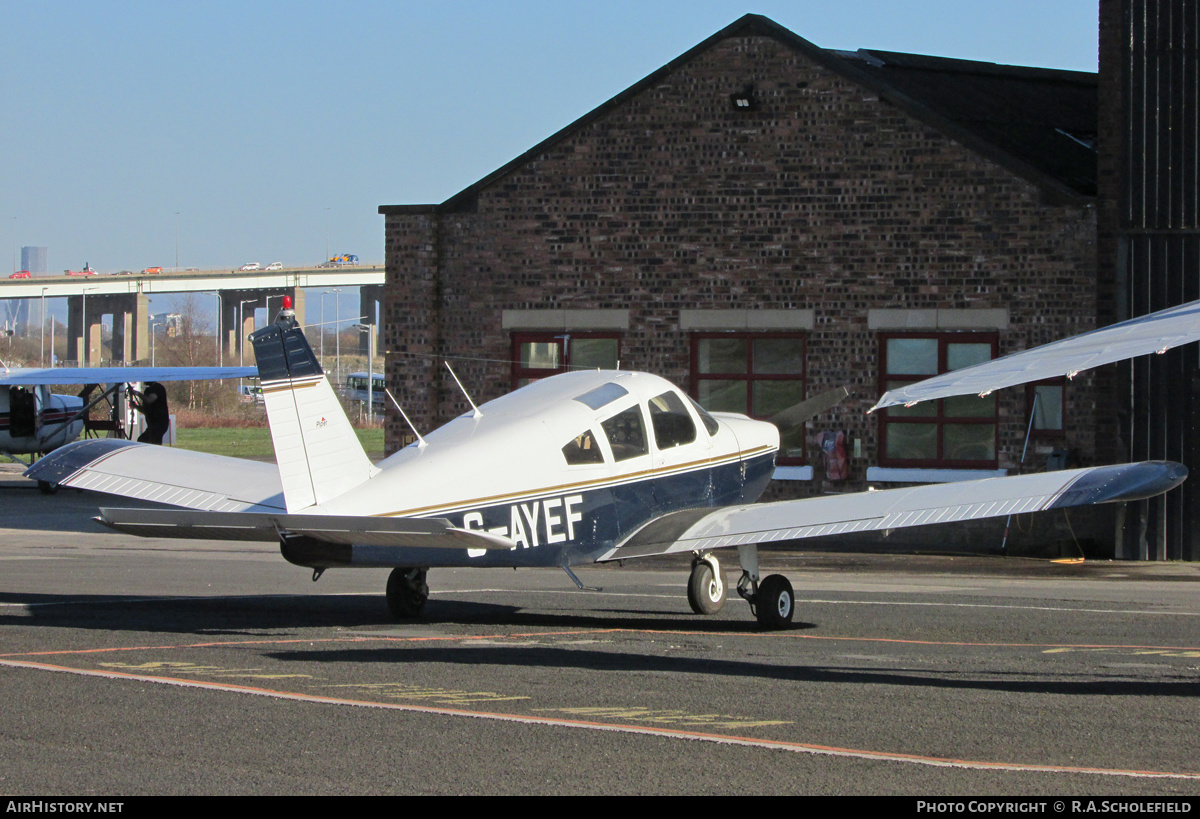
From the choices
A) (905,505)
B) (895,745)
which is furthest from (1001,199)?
(895,745)

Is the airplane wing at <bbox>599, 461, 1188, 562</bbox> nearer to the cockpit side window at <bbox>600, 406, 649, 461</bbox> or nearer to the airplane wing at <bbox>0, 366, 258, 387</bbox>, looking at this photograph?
the cockpit side window at <bbox>600, 406, 649, 461</bbox>

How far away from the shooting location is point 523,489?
11211 mm

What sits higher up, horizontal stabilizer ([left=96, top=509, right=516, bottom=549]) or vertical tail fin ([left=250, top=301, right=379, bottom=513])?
vertical tail fin ([left=250, top=301, right=379, bottom=513])

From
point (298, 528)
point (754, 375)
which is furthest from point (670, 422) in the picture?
point (754, 375)

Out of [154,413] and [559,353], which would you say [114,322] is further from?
[559,353]

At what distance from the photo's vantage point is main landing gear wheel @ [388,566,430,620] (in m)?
12.3

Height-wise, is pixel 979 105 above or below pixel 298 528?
above

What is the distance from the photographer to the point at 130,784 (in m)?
6.14

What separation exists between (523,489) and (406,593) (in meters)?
1.85

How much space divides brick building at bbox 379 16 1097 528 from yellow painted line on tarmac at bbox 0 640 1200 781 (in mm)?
14292

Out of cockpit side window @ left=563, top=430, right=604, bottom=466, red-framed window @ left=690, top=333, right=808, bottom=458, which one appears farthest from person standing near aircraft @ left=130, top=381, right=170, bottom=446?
cockpit side window @ left=563, top=430, right=604, bottom=466

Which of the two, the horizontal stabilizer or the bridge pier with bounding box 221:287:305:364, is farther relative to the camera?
the bridge pier with bounding box 221:287:305:364

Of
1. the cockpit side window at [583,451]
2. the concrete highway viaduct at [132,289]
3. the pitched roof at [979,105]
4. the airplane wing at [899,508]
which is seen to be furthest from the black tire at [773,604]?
the concrete highway viaduct at [132,289]

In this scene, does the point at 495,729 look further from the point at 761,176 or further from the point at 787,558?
the point at 761,176
